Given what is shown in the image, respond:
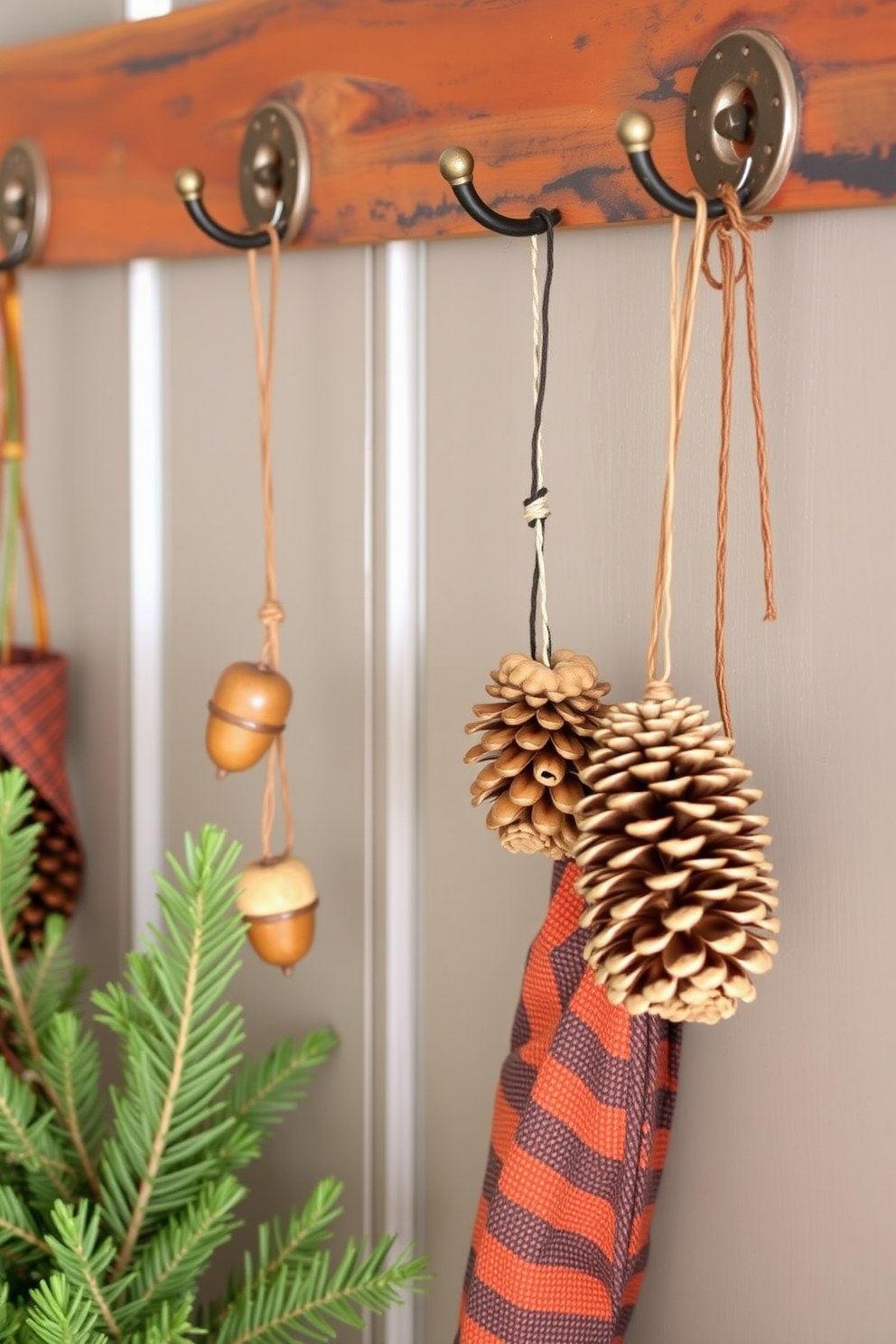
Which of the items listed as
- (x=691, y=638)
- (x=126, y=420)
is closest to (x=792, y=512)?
(x=691, y=638)

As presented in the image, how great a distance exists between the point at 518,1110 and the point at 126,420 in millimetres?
393

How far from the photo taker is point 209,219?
58cm

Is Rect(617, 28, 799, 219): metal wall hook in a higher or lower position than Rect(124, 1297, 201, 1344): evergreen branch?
higher

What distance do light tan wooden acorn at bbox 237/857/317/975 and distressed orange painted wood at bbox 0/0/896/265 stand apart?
260mm

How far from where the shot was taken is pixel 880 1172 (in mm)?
483

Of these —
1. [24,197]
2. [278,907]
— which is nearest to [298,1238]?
[278,907]

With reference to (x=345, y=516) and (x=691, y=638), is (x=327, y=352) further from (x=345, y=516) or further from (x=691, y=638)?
(x=691, y=638)

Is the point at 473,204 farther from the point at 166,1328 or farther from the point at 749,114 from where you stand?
the point at 166,1328

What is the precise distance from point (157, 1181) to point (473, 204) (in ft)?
1.24

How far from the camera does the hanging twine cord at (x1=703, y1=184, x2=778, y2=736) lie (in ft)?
1.50

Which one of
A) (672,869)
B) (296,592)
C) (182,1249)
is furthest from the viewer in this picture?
(296,592)

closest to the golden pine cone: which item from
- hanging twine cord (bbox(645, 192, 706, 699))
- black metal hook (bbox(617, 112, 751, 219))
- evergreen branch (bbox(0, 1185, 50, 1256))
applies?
hanging twine cord (bbox(645, 192, 706, 699))

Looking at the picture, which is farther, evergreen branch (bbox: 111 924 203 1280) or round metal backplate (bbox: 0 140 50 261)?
round metal backplate (bbox: 0 140 50 261)

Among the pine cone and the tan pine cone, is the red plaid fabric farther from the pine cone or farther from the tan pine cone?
the pine cone
